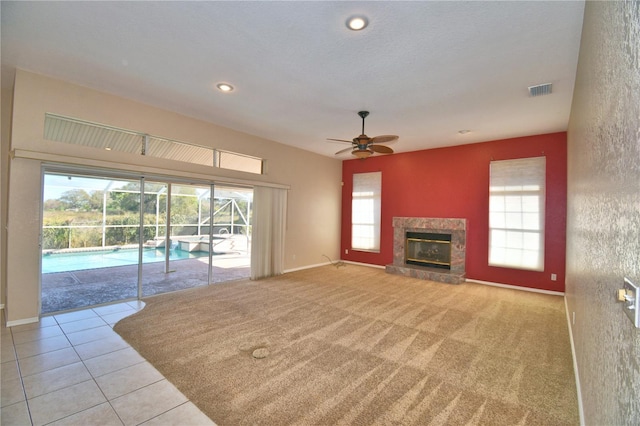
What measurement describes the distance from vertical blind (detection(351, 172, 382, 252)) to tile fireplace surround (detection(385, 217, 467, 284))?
0.66 metres

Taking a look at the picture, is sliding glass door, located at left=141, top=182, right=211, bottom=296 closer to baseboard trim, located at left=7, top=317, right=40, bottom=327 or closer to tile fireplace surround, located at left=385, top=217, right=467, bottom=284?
baseboard trim, located at left=7, top=317, right=40, bottom=327

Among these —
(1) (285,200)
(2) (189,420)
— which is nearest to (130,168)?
(1) (285,200)

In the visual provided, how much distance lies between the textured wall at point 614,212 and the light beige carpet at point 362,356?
71 cm

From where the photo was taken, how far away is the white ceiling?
7.64 ft

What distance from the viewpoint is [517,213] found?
5.52 metres

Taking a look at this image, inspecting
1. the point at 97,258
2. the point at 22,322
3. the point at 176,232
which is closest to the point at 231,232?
the point at 176,232

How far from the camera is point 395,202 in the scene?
7254 mm

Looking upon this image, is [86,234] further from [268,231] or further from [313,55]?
[313,55]

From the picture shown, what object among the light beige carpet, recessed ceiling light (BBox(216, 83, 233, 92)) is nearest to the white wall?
the light beige carpet

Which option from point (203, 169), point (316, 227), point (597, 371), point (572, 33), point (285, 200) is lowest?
point (597, 371)

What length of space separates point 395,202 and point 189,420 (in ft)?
20.6

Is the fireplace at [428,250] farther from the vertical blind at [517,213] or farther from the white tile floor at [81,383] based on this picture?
the white tile floor at [81,383]

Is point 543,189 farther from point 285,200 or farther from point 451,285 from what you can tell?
point 285,200

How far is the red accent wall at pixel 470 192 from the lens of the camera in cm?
518
